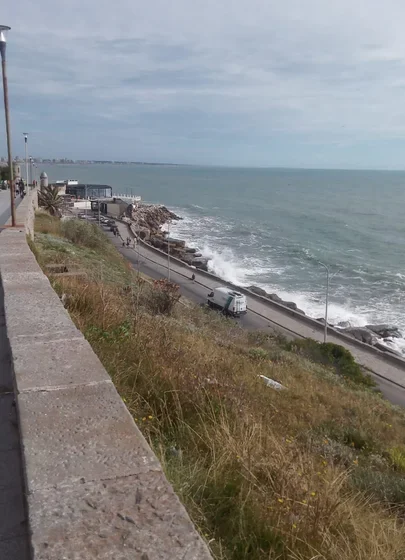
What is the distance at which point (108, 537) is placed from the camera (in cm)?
174

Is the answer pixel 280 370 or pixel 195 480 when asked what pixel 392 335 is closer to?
pixel 280 370

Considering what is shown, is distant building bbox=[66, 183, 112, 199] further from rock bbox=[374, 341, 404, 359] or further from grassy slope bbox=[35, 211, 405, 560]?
grassy slope bbox=[35, 211, 405, 560]

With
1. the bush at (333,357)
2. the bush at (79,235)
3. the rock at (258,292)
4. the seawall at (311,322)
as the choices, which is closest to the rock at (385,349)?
the seawall at (311,322)

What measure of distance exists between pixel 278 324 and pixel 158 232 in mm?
41609

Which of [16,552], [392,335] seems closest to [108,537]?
[16,552]

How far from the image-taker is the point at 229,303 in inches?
1233

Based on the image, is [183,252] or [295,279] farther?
[183,252]

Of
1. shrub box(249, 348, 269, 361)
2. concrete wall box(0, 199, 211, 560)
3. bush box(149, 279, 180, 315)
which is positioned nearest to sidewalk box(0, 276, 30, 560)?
concrete wall box(0, 199, 211, 560)

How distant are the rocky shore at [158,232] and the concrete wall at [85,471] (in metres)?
43.3

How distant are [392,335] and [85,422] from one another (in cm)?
3283

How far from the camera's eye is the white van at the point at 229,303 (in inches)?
1225

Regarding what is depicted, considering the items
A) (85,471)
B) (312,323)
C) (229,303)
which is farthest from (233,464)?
(312,323)

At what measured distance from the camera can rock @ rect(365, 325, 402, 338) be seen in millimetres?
32812

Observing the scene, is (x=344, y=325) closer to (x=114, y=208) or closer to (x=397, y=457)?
(x=397, y=457)
